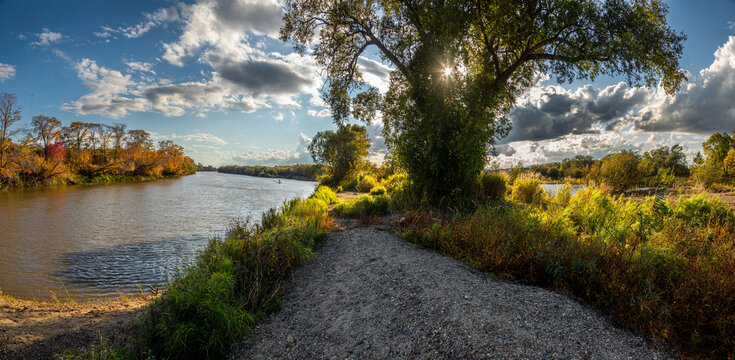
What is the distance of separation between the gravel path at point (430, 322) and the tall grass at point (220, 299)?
0.99ft

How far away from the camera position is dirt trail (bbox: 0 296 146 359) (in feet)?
12.2

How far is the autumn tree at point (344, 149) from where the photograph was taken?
33.1 metres

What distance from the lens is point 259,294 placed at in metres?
4.76

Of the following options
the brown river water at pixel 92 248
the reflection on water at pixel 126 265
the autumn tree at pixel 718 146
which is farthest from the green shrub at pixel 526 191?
the autumn tree at pixel 718 146

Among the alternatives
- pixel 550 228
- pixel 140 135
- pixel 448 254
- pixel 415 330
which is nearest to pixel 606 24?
pixel 550 228

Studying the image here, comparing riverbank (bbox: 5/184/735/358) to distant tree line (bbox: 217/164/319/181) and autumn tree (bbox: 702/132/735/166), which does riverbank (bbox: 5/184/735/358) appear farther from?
distant tree line (bbox: 217/164/319/181)

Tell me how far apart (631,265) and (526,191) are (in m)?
8.18

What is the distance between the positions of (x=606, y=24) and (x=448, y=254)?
9087 mm

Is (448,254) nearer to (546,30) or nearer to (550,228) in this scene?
(550,228)

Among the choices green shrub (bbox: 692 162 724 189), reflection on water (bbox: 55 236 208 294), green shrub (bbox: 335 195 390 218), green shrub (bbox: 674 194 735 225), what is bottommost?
reflection on water (bbox: 55 236 208 294)

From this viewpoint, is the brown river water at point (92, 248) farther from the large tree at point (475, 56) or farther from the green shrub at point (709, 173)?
the green shrub at point (709, 173)

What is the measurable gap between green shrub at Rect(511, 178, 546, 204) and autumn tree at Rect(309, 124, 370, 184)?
74.6 feet

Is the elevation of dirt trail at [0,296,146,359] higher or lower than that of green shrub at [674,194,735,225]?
lower

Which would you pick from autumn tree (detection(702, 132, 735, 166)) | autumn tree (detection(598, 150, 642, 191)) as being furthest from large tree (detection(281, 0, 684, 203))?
autumn tree (detection(702, 132, 735, 166))
